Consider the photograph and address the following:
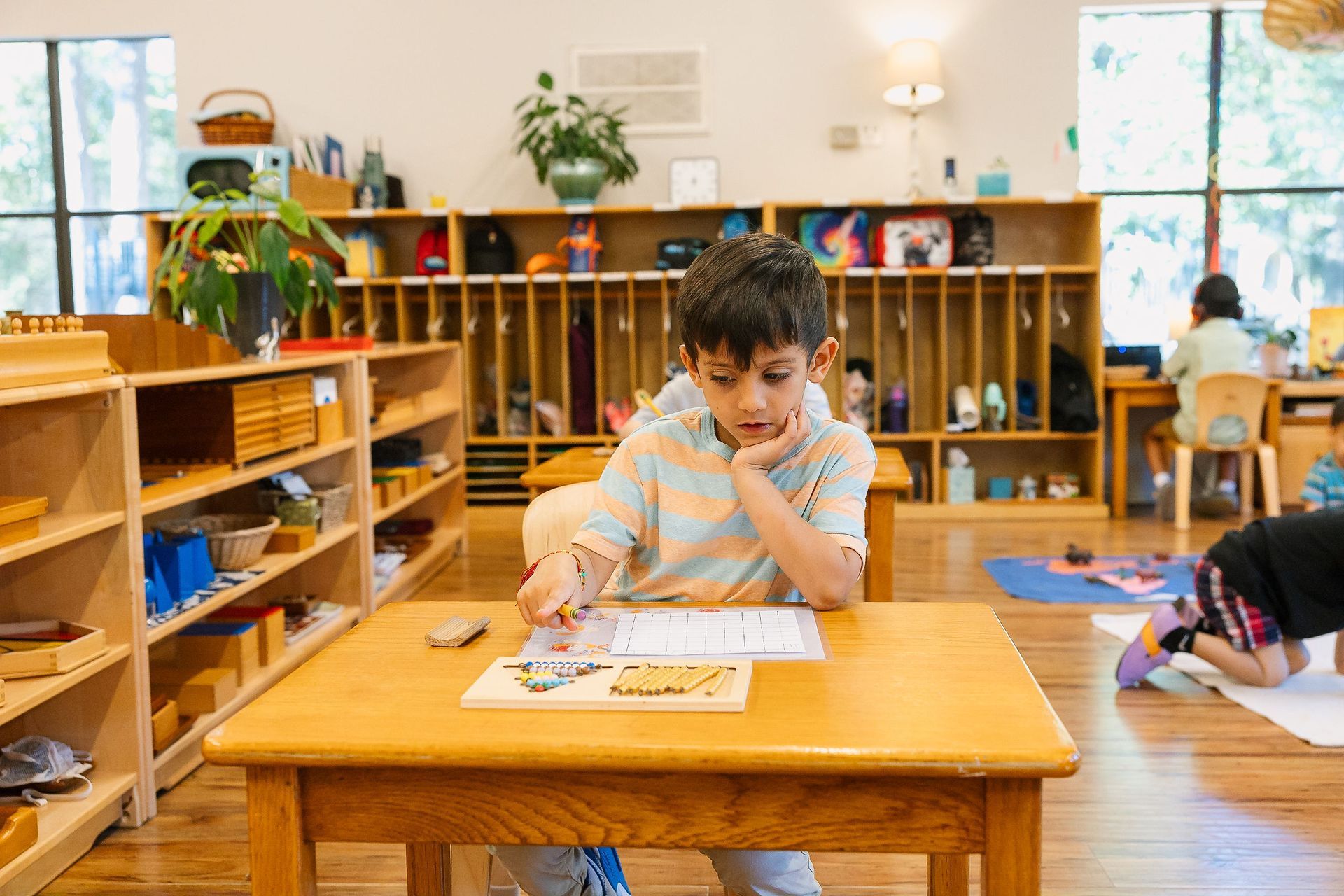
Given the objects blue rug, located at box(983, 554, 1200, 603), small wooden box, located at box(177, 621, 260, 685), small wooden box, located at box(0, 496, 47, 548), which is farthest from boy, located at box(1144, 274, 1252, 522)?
small wooden box, located at box(0, 496, 47, 548)

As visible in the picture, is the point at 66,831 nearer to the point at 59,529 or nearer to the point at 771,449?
the point at 59,529

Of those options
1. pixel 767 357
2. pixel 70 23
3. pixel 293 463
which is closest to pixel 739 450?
pixel 767 357

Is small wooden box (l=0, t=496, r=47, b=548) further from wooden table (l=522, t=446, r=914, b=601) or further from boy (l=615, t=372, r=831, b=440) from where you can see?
boy (l=615, t=372, r=831, b=440)

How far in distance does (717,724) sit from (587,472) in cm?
178

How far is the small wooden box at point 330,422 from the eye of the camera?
3.43 meters

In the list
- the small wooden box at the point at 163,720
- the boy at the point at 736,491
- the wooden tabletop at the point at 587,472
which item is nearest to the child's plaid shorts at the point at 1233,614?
the wooden tabletop at the point at 587,472

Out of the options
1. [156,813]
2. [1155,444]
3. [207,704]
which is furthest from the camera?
[1155,444]

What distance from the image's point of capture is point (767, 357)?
132 cm

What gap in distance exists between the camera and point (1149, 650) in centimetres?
296

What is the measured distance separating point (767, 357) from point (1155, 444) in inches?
200

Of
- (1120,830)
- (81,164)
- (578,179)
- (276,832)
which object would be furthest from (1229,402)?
(81,164)

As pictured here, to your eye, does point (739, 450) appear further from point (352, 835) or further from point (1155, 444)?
point (1155, 444)

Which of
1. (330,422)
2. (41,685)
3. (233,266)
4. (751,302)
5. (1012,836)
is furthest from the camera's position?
(330,422)

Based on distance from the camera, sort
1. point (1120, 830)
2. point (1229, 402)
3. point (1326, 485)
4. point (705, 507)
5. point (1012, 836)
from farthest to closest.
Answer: point (1229, 402), point (1326, 485), point (1120, 830), point (705, 507), point (1012, 836)
